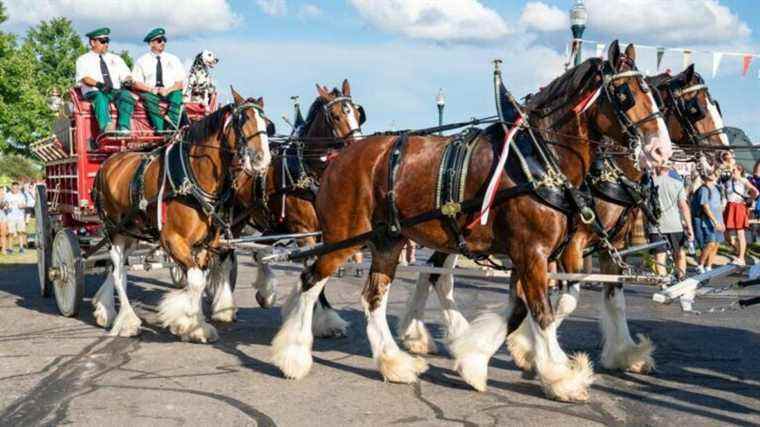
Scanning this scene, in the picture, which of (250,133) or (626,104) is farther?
(250,133)

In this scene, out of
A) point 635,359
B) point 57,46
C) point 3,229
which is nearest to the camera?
point 635,359

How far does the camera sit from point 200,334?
862cm

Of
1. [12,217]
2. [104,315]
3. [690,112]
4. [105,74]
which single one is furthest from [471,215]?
[12,217]

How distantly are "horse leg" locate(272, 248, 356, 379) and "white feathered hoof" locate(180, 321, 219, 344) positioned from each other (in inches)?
58.2

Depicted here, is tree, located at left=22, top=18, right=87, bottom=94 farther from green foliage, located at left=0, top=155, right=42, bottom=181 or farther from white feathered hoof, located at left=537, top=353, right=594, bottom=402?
white feathered hoof, located at left=537, top=353, right=594, bottom=402

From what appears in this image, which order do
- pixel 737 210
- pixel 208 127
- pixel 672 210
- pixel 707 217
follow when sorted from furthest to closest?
pixel 737 210 → pixel 707 217 → pixel 672 210 → pixel 208 127

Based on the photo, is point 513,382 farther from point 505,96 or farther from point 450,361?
point 505,96

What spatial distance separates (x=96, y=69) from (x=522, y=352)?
21.4 feet

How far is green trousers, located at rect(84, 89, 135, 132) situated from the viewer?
10.7 m

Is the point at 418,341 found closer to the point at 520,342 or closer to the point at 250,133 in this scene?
the point at 520,342

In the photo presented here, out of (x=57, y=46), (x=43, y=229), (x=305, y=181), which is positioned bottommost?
(x=43, y=229)

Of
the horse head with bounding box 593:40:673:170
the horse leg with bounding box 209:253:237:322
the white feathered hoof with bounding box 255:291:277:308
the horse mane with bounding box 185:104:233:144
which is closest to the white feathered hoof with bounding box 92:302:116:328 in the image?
the horse leg with bounding box 209:253:237:322

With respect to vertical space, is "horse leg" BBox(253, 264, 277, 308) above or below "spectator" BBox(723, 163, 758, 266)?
below

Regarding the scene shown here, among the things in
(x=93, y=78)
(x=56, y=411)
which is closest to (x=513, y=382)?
(x=56, y=411)
